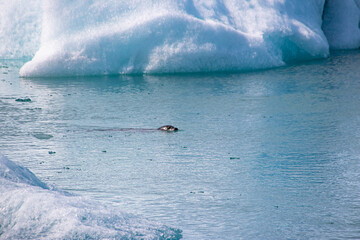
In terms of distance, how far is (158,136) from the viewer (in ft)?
14.7

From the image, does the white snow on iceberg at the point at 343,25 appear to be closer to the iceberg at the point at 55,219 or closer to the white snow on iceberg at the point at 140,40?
the white snow on iceberg at the point at 140,40

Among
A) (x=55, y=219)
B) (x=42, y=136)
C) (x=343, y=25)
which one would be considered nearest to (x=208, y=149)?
(x=42, y=136)

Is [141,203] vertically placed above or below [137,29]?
below

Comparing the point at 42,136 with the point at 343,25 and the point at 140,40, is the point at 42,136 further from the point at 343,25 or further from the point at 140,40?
the point at 343,25

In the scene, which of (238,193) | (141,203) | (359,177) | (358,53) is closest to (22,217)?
(141,203)

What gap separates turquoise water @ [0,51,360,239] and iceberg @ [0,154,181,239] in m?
0.35

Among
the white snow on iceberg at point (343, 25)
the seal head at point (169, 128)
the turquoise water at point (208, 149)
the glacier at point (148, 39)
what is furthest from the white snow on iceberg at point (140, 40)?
the white snow on iceberg at point (343, 25)

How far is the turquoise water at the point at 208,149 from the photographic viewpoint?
281cm

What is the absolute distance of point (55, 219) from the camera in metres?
2.16

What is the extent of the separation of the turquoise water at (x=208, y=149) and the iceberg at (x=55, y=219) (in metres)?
0.35

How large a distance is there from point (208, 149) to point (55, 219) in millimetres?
2049

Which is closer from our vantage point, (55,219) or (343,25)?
(55,219)

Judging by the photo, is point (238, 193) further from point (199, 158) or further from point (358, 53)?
point (358, 53)

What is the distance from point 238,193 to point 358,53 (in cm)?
848
